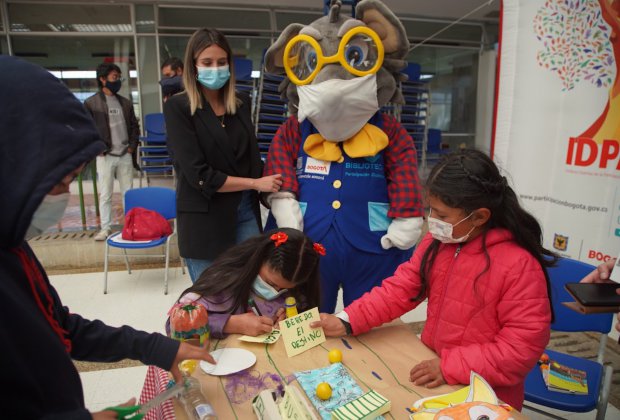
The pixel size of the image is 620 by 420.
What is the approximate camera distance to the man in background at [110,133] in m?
3.96

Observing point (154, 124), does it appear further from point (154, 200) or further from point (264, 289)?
point (264, 289)

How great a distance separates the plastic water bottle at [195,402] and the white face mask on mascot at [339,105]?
1.02 m

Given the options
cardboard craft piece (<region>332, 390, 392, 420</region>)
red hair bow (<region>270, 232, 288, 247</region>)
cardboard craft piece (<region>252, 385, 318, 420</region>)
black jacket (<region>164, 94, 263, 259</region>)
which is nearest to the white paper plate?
cardboard craft piece (<region>252, 385, 318, 420</region>)

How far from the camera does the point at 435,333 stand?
122 cm

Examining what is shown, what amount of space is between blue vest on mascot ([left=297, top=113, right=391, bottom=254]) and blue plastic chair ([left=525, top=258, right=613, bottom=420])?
2.27 feet

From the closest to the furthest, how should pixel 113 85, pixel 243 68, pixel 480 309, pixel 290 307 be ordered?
pixel 480 309 → pixel 290 307 → pixel 113 85 → pixel 243 68

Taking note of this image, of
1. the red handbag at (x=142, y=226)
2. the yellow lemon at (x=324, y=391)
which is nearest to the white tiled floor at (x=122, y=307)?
the red handbag at (x=142, y=226)

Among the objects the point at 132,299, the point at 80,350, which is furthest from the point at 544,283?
the point at 132,299

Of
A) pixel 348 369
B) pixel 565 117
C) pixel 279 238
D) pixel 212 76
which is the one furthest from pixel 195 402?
pixel 565 117

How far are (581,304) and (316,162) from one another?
3.30 feet

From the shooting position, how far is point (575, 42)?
2.17 meters

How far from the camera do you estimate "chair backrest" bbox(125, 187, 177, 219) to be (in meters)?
3.45

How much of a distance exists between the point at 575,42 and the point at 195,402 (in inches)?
93.7

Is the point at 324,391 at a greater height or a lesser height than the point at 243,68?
lesser
